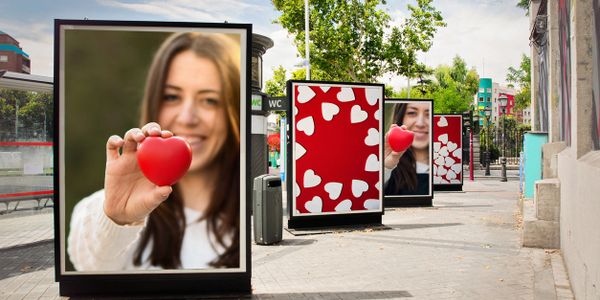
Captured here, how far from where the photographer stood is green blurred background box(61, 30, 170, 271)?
6.18 m

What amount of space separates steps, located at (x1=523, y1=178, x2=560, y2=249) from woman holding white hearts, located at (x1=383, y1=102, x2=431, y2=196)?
21.8ft

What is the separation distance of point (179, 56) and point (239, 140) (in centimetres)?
105

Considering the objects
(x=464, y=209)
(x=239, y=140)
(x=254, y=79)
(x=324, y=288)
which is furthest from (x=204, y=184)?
(x=464, y=209)

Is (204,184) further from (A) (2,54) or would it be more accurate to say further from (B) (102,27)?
(A) (2,54)

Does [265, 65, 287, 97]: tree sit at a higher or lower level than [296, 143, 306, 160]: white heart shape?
higher

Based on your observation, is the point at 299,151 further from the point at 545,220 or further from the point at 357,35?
the point at 357,35

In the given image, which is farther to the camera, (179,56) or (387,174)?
(387,174)

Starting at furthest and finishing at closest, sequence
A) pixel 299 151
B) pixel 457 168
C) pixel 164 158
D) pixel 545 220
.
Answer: pixel 457 168 < pixel 299 151 < pixel 545 220 < pixel 164 158

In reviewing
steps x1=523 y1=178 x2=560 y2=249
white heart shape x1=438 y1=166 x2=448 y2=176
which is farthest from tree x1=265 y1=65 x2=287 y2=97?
steps x1=523 y1=178 x2=560 y2=249

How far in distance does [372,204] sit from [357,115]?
183 cm

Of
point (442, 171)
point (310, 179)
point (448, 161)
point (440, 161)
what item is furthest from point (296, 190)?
point (442, 171)

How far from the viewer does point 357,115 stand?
1198 centimetres

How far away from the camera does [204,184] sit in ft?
20.5

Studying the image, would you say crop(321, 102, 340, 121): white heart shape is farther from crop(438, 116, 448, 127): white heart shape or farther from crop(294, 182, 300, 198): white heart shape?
crop(438, 116, 448, 127): white heart shape
